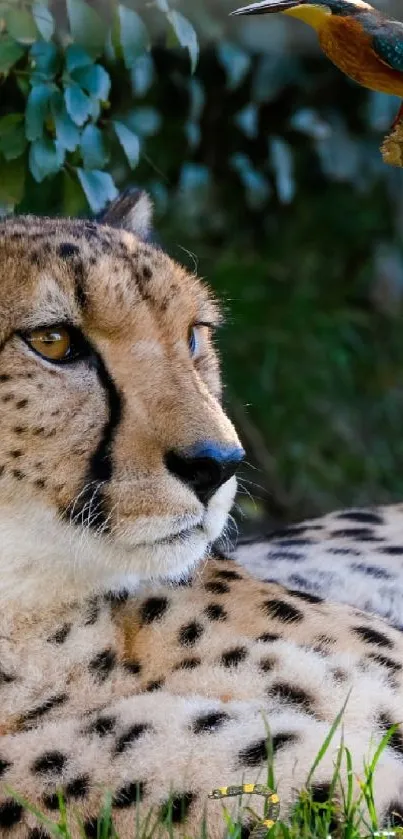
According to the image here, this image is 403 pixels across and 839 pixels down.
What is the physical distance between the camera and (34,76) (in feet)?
7.49

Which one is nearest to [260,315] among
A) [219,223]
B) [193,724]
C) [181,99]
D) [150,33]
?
[219,223]

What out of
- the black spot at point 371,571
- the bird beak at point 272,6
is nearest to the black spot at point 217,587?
the black spot at point 371,571

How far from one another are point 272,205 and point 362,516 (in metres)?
2.01

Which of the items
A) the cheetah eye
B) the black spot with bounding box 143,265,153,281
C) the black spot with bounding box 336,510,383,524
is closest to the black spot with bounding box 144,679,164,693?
the cheetah eye

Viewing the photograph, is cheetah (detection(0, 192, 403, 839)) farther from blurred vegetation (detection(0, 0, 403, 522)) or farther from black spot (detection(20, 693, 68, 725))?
blurred vegetation (detection(0, 0, 403, 522))

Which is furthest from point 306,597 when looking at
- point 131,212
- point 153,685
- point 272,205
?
point 272,205

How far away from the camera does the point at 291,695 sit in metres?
1.79

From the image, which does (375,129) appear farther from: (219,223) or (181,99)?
(181,99)

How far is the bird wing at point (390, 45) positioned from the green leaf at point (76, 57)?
80cm

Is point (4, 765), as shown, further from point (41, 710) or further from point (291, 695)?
point (291, 695)

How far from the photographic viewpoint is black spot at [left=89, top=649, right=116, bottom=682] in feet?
5.87

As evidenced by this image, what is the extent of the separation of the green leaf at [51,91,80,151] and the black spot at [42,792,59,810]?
1.09 m

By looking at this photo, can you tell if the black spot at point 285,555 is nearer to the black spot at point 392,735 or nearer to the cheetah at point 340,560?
the cheetah at point 340,560

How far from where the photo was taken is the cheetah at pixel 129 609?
66.0 inches
